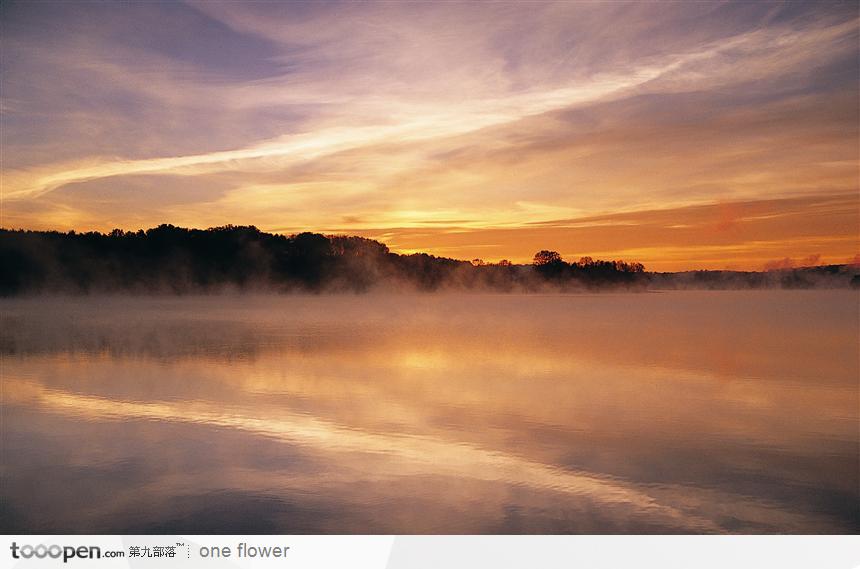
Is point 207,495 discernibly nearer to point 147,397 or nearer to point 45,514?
point 45,514

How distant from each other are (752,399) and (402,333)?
56.1 feet

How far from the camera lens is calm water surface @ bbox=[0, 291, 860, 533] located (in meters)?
6.61

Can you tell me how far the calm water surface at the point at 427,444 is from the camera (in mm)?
6613

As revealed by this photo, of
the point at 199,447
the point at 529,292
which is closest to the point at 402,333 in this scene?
the point at 199,447

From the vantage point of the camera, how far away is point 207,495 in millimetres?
7141

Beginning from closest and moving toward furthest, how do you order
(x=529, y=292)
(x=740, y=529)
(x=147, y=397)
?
1. (x=740, y=529)
2. (x=147, y=397)
3. (x=529, y=292)
